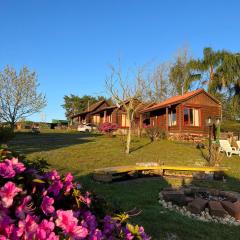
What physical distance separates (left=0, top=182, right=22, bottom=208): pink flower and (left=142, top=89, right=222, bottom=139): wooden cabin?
93.5 feet

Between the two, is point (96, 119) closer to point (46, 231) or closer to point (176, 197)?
point (176, 197)

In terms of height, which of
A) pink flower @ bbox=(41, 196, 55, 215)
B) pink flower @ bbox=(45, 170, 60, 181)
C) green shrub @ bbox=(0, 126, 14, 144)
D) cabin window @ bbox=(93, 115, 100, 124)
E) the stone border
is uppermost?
cabin window @ bbox=(93, 115, 100, 124)

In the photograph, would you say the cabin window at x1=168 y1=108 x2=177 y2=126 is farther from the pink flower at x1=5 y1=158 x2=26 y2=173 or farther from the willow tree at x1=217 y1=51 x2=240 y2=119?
the pink flower at x1=5 y1=158 x2=26 y2=173

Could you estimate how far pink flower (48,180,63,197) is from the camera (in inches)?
85.9

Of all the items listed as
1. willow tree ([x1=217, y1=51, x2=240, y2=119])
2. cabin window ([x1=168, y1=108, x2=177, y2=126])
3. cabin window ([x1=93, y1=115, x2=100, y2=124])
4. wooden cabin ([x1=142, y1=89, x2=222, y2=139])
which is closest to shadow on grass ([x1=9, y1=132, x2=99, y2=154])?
wooden cabin ([x1=142, y1=89, x2=222, y2=139])

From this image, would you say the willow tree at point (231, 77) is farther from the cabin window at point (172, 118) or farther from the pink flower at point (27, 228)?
the pink flower at point (27, 228)

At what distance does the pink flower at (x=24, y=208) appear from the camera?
180 cm

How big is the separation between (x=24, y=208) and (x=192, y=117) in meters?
30.7

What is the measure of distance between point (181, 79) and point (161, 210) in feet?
135

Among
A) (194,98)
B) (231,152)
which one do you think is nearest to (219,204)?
(231,152)

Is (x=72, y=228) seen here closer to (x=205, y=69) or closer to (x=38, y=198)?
(x=38, y=198)

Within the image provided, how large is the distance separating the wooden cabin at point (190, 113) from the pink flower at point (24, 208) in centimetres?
2844

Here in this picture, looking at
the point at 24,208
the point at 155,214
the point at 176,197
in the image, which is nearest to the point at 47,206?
the point at 24,208

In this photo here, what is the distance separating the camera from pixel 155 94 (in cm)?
4606
